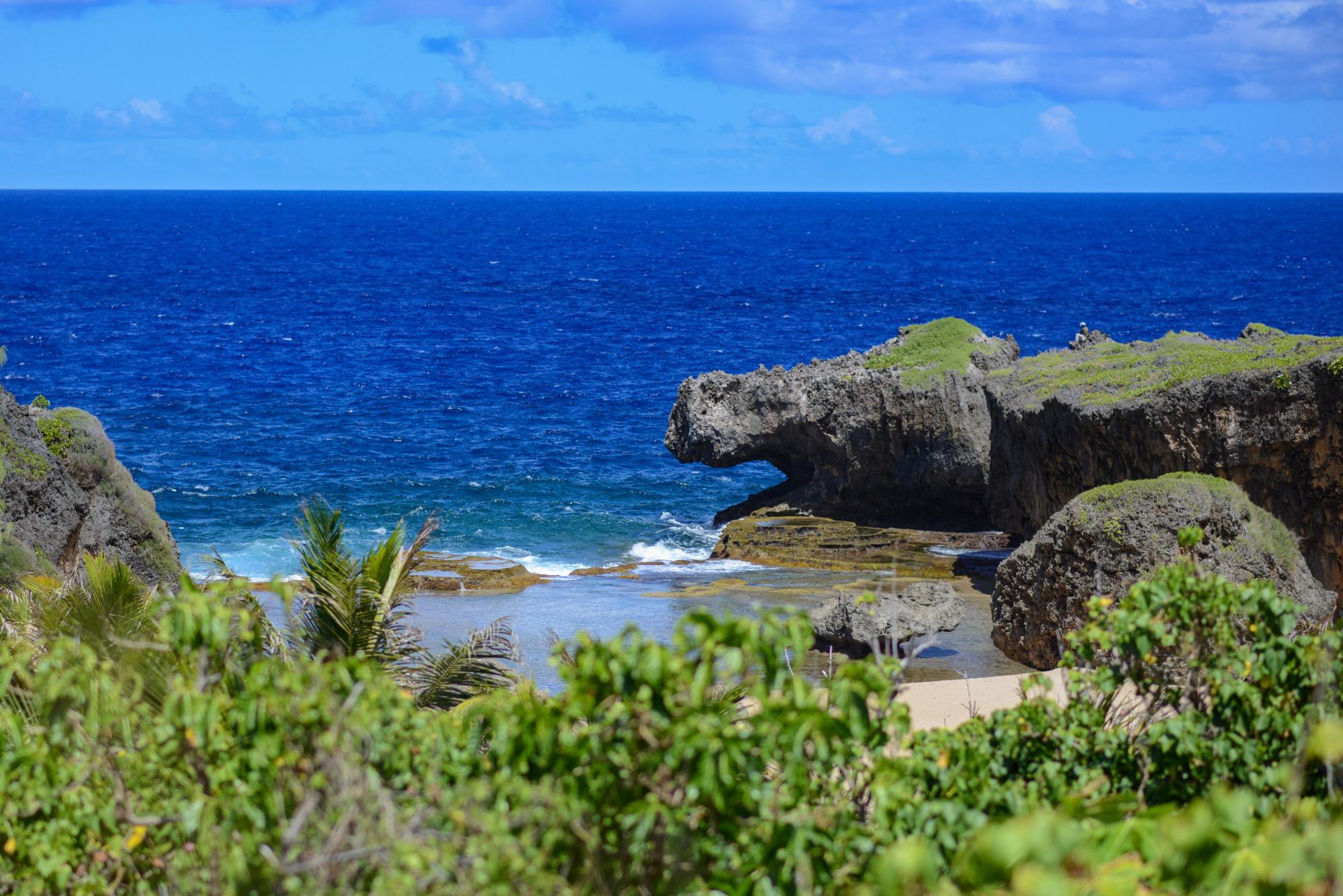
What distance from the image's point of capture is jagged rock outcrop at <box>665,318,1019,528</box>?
29.7m

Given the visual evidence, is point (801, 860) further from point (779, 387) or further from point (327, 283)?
point (327, 283)

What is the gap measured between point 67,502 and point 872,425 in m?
18.1

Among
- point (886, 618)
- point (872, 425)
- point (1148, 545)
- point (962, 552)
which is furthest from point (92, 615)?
point (872, 425)

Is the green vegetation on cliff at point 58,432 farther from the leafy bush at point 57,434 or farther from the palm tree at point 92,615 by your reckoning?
the palm tree at point 92,615

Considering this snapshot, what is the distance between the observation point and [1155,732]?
275 inches

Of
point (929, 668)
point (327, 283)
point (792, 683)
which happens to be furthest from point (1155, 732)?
point (327, 283)

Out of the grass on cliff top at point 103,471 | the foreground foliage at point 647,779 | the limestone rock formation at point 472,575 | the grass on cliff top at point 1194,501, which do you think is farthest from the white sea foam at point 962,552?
the foreground foliage at point 647,779

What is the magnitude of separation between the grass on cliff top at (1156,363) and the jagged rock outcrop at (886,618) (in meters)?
4.46

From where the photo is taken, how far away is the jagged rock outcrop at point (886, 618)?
19062 mm

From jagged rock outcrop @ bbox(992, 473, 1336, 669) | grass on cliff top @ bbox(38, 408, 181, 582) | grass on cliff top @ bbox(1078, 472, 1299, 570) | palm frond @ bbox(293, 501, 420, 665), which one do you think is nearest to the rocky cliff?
jagged rock outcrop @ bbox(992, 473, 1336, 669)

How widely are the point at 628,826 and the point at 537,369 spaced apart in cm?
5587

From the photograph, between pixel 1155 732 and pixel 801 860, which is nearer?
pixel 801 860

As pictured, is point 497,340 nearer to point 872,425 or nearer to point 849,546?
point 872,425

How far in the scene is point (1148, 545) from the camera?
17.2 meters
